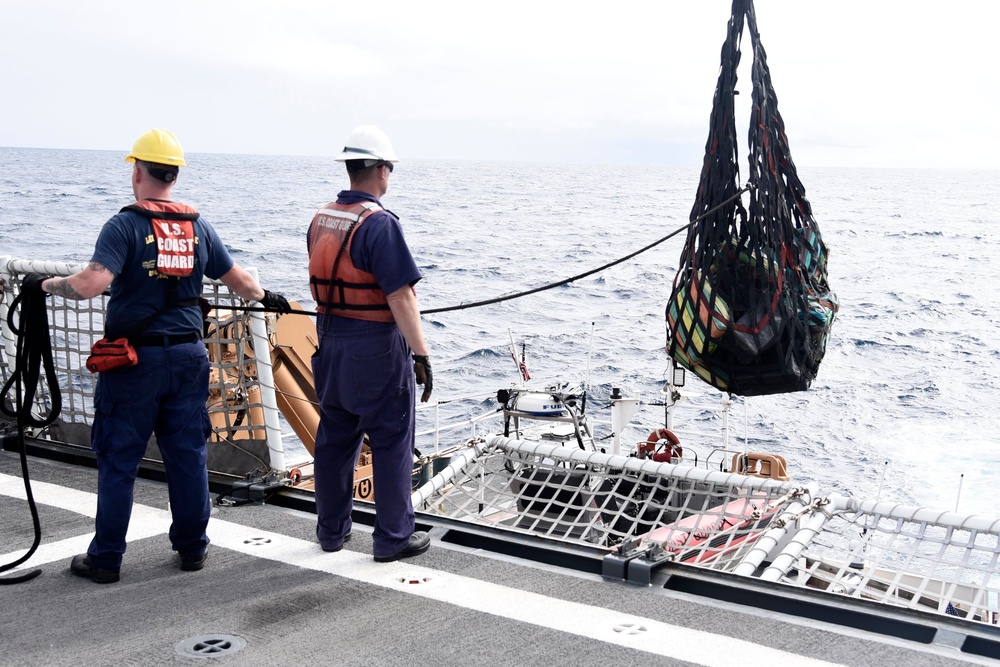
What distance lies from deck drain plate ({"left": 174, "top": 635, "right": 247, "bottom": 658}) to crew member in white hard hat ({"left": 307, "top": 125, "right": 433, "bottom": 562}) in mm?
849

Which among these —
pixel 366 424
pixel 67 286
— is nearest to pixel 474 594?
pixel 366 424

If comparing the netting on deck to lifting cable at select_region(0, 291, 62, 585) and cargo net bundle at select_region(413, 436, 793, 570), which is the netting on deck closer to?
cargo net bundle at select_region(413, 436, 793, 570)

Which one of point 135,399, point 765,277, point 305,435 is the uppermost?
point 765,277

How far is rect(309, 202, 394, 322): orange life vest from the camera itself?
4.07 meters

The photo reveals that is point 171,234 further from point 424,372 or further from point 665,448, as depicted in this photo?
point 665,448

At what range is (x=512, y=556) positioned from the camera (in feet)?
14.4

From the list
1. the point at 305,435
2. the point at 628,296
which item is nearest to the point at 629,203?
the point at 628,296

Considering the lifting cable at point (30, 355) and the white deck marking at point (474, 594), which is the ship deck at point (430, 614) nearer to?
the white deck marking at point (474, 594)

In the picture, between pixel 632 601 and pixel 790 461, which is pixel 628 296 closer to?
pixel 790 461

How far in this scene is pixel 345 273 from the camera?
161 inches

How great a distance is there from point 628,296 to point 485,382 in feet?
45.7

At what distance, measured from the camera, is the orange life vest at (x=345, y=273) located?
4.07 m

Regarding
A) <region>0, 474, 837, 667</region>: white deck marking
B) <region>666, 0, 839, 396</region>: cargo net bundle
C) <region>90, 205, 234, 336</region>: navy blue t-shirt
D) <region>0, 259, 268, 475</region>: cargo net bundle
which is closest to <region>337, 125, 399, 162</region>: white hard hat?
<region>90, 205, 234, 336</region>: navy blue t-shirt

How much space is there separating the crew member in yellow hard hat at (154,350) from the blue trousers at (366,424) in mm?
493
